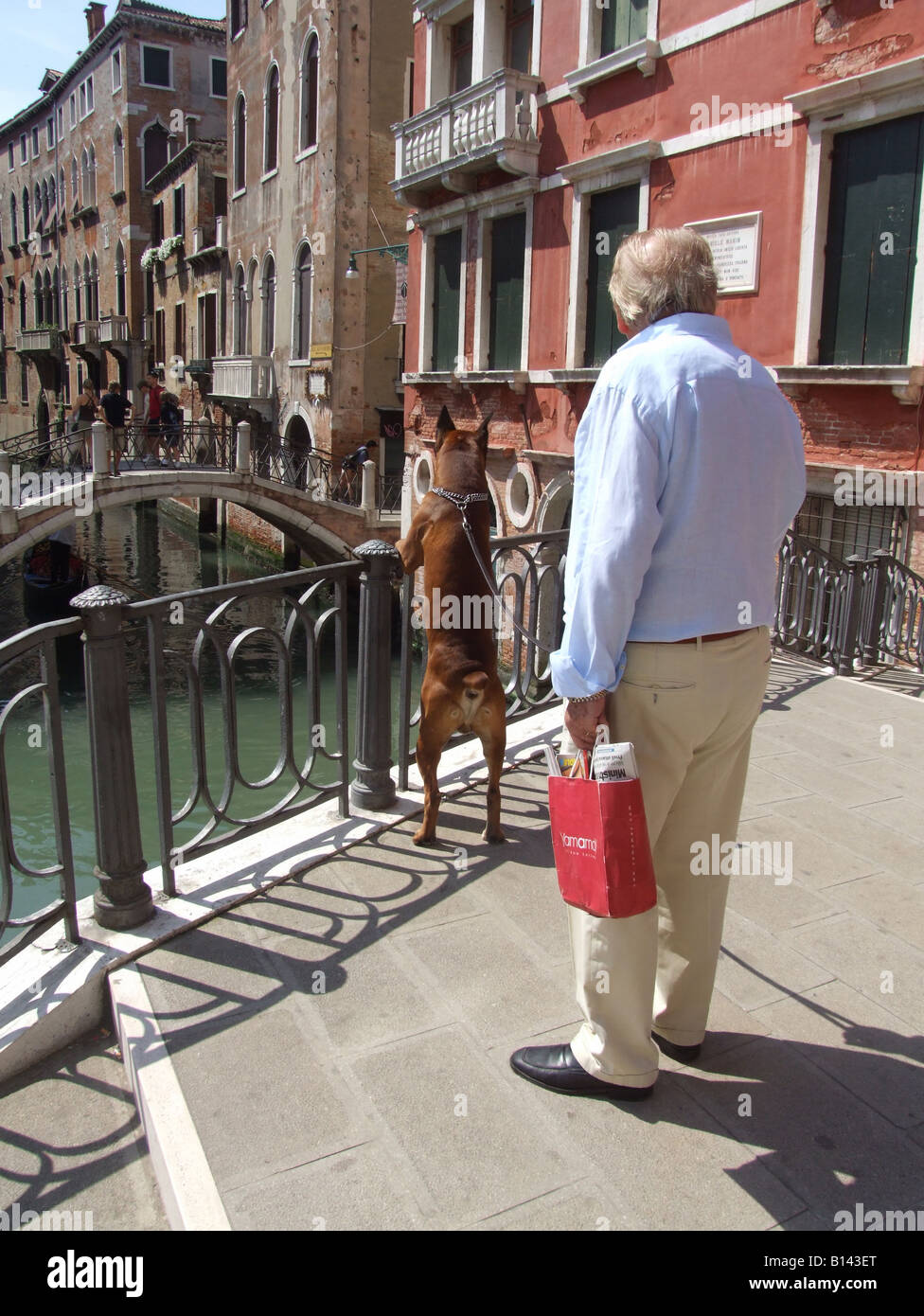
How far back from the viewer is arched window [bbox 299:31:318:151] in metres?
21.8

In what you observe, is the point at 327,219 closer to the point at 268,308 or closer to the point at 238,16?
the point at 268,308

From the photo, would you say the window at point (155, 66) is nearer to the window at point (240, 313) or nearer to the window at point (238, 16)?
the window at point (238, 16)

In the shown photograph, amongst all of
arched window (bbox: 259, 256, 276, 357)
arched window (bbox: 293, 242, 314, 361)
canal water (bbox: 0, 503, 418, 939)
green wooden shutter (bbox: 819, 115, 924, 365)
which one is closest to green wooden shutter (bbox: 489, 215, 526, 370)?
canal water (bbox: 0, 503, 418, 939)

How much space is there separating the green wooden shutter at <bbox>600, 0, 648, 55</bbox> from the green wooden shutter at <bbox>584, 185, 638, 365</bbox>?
1.70m

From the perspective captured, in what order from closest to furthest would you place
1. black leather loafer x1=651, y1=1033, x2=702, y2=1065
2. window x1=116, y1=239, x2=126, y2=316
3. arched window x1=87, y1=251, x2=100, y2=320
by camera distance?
1. black leather loafer x1=651, y1=1033, x2=702, y2=1065
2. window x1=116, y1=239, x2=126, y2=316
3. arched window x1=87, y1=251, x2=100, y2=320

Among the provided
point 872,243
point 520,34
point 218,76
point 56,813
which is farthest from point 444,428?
point 218,76

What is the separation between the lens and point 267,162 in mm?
24375

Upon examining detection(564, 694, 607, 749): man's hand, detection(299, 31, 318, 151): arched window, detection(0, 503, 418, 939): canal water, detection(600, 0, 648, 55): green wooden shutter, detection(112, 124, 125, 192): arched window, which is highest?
detection(112, 124, 125, 192): arched window

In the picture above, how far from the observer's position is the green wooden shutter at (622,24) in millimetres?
11898

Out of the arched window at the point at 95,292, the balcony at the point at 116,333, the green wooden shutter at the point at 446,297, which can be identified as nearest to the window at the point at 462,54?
the green wooden shutter at the point at 446,297

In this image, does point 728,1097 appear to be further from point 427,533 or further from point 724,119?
point 724,119

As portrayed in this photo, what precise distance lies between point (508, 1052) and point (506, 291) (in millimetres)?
14080

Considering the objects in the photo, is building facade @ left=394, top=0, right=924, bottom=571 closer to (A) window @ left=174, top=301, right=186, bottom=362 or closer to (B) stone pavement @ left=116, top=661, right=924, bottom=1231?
(B) stone pavement @ left=116, top=661, right=924, bottom=1231
